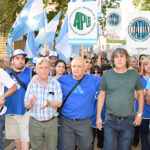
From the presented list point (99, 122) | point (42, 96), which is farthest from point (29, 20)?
point (99, 122)

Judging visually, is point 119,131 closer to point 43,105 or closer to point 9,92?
point 43,105

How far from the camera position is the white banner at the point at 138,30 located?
6.46 m

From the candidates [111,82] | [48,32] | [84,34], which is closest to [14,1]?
[48,32]

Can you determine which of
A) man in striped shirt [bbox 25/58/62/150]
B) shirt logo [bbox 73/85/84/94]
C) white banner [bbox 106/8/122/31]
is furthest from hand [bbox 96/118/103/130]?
white banner [bbox 106/8/122/31]

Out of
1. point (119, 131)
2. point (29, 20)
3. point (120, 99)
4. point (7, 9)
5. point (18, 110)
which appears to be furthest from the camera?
point (7, 9)

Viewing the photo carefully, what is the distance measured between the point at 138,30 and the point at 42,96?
138 inches

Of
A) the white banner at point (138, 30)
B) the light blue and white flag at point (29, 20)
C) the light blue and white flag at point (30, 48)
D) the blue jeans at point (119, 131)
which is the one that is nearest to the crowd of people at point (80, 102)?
the blue jeans at point (119, 131)

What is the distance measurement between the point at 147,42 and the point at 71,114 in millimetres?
3271

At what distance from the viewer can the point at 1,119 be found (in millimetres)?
4027

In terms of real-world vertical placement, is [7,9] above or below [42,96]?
above

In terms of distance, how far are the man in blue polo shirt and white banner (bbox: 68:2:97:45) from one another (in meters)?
1.87

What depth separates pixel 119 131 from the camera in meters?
3.92

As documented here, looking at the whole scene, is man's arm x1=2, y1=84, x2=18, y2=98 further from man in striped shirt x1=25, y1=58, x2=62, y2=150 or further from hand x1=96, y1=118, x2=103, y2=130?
hand x1=96, y1=118, x2=103, y2=130

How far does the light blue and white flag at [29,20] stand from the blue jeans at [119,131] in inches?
171
